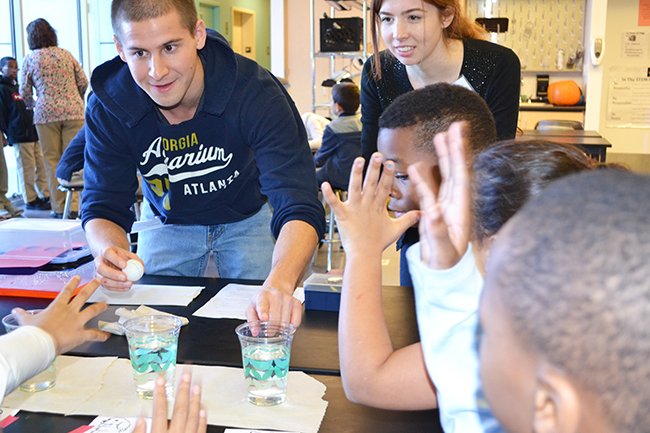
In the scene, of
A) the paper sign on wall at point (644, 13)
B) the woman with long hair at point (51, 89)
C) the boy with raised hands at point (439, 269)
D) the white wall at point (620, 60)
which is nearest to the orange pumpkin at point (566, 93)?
the white wall at point (620, 60)

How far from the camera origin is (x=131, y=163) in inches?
69.0

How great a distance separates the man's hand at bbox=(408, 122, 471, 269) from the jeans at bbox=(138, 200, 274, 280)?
1.09 metres

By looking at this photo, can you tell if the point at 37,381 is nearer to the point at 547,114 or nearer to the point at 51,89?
the point at 51,89

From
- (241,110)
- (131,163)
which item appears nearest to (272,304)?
(241,110)

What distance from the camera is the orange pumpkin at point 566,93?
6340 millimetres

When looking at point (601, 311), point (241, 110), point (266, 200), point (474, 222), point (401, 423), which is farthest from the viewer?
point (266, 200)

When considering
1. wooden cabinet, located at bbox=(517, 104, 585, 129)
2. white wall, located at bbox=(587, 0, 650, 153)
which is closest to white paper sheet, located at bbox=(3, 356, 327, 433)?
wooden cabinet, located at bbox=(517, 104, 585, 129)

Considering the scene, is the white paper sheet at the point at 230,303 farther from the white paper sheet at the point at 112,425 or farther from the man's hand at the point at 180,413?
the man's hand at the point at 180,413

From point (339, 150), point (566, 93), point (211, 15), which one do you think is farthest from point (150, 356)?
point (211, 15)

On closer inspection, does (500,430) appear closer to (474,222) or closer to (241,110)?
(474,222)

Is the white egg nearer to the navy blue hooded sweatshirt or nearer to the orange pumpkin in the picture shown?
the navy blue hooded sweatshirt

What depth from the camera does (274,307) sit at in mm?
1128

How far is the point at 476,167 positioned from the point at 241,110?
80 cm

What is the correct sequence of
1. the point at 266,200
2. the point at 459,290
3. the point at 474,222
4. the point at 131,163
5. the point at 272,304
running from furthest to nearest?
the point at 266,200, the point at 131,163, the point at 272,304, the point at 474,222, the point at 459,290
